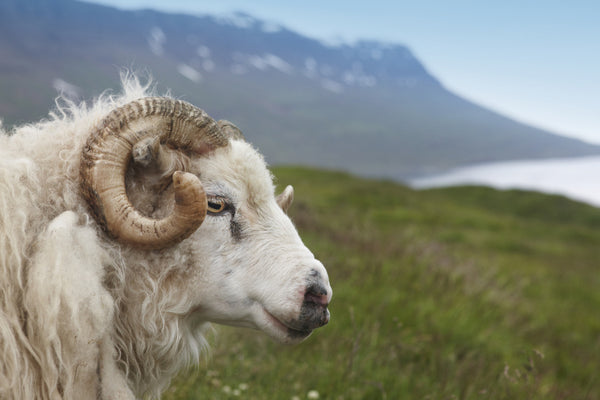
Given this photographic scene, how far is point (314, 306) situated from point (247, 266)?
1.60ft

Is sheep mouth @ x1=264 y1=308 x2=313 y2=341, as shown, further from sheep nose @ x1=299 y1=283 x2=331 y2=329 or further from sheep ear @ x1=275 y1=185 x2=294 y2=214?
sheep ear @ x1=275 y1=185 x2=294 y2=214

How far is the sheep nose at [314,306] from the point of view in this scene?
291 centimetres

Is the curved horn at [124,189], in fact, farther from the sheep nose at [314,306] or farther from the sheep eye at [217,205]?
the sheep nose at [314,306]

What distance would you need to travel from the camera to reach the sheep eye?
304cm

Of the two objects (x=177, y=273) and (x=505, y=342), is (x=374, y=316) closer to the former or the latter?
(x=505, y=342)

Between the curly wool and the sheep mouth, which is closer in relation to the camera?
the curly wool

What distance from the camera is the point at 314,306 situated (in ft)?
9.62

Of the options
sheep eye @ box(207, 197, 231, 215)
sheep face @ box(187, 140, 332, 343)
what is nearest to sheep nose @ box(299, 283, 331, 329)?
sheep face @ box(187, 140, 332, 343)

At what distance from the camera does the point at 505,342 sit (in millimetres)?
6602

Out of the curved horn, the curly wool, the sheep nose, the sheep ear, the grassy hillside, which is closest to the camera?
the curly wool

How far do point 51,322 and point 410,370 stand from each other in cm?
368

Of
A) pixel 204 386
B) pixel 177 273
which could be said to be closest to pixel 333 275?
pixel 204 386

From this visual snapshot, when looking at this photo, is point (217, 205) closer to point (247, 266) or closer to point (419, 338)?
point (247, 266)

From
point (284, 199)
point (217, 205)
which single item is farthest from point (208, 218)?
point (284, 199)
